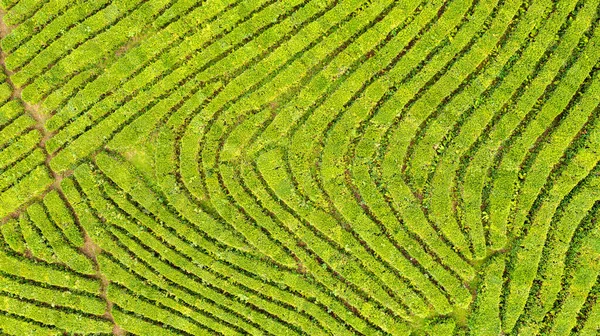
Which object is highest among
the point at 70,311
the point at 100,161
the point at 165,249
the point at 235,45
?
the point at 235,45

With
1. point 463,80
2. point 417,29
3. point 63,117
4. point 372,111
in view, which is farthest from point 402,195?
point 63,117

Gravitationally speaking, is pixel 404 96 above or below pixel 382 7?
below

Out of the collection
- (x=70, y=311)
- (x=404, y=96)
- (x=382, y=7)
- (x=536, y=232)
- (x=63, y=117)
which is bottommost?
(x=70, y=311)

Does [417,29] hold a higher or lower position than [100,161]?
higher

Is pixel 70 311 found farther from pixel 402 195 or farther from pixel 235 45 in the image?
pixel 402 195

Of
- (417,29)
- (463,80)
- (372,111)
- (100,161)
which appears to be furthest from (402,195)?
(100,161)

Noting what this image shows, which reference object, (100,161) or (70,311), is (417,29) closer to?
(100,161)
